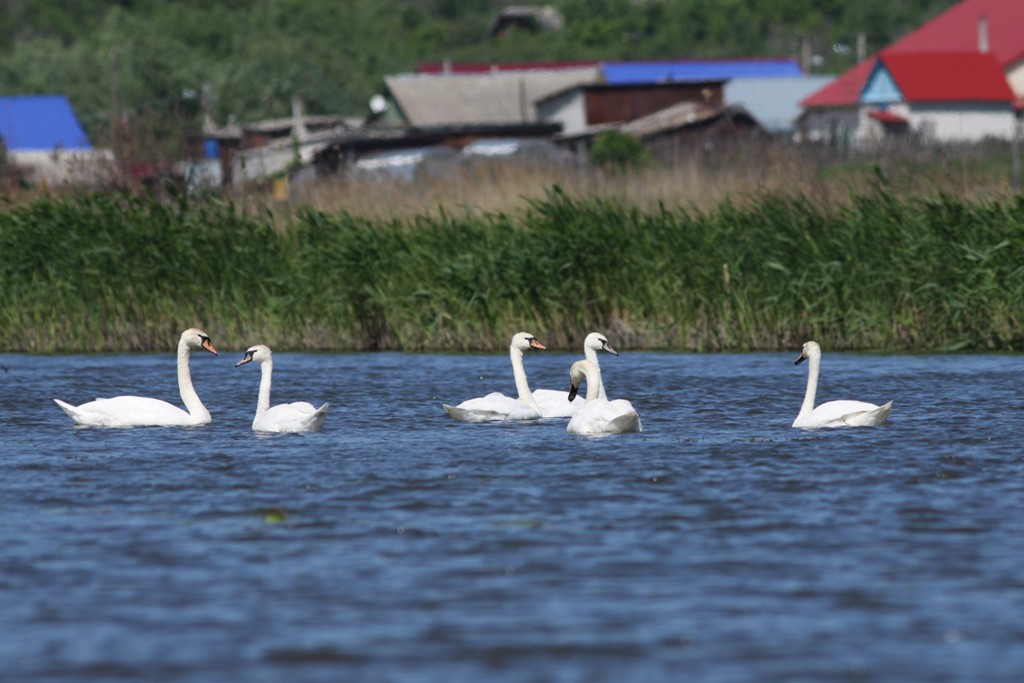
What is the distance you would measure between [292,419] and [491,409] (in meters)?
2.05

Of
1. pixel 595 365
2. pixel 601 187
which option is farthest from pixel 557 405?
pixel 601 187

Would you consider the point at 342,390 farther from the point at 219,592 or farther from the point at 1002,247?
the point at 219,592

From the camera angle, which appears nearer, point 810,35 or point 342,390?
point 342,390

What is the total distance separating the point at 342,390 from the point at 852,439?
7537 mm

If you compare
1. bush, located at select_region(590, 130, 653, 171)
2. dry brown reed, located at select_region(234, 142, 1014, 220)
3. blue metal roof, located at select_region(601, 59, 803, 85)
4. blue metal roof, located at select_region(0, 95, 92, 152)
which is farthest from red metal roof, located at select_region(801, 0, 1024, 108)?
dry brown reed, located at select_region(234, 142, 1014, 220)

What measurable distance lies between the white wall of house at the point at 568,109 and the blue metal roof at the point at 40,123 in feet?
69.4

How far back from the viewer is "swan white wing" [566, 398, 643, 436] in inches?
667

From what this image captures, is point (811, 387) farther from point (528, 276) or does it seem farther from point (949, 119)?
point (949, 119)

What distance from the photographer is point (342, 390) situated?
22266mm

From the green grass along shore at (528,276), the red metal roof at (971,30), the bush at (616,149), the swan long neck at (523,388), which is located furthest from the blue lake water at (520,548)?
the red metal roof at (971,30)

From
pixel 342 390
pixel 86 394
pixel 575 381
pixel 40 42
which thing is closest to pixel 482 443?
pixel 575 381

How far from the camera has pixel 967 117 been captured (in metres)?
80.7

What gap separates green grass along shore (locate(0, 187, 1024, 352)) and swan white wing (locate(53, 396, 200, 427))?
354 inches

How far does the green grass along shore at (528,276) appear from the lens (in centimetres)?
2492
